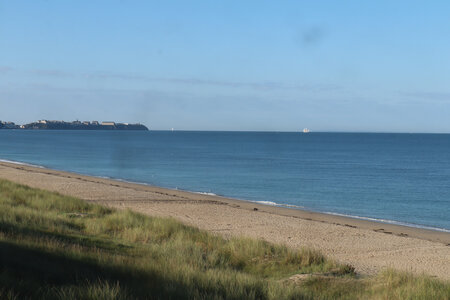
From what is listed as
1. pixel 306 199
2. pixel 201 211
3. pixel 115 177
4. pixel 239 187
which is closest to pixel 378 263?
pixel 201 211

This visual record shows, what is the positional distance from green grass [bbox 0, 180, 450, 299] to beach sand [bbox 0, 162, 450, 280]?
2.10 metres

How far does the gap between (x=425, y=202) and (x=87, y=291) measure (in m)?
26.1

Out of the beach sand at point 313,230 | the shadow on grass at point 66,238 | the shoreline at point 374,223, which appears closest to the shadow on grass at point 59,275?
the shadow on grass at point 66,238

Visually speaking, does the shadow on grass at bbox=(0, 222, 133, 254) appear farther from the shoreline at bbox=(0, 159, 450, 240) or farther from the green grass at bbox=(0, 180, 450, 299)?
the shoreline at bbox=(0, 159, 450, 240)

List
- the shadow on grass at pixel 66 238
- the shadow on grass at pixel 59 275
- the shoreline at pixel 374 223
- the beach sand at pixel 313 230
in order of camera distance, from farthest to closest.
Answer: the shoreline at pixel 374 223 < the beach sand at pixel 313 230 < the shadow on grass at pixel 66 238 < the shadow on grass at pixel 59 275

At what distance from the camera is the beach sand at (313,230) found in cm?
1370

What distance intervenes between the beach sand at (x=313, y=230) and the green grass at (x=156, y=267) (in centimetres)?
210

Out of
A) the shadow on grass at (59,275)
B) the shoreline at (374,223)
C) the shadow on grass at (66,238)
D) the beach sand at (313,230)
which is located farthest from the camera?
the shoreline at (374,223)

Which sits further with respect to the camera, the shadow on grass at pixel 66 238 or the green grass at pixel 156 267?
the shadow on grass at pixel 66 238

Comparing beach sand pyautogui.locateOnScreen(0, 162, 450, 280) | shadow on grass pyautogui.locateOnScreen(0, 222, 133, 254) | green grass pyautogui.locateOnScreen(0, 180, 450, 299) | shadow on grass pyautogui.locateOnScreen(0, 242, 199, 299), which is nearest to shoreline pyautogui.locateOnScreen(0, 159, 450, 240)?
beach sand pyautogui.locateOnScreen(0, 162, 450, 280)

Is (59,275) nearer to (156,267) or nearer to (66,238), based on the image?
(156,267)

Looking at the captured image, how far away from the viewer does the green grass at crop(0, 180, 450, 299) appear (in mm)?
6504

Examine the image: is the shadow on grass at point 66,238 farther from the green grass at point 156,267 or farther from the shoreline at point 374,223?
the shoreline at point 374,223

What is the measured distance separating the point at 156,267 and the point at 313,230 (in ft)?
36.0
